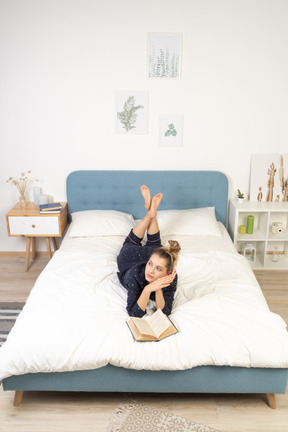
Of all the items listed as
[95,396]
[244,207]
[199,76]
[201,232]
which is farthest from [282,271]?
[95,396]

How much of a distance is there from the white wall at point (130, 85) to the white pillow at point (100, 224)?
1.51 ft

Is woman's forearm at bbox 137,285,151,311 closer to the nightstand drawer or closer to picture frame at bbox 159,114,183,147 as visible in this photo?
the nightstand drawer

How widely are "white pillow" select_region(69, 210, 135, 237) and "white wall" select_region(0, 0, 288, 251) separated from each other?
46cm

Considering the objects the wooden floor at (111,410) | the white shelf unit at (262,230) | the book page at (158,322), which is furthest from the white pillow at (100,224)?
the wooden floor at (111,410)

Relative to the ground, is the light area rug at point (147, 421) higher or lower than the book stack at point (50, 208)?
lower

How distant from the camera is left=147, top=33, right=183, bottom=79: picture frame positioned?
3.33 m

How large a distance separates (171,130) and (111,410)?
92.4 inches

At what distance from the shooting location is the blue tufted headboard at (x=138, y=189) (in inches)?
142

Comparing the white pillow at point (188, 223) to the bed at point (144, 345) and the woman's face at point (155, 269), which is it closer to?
the bed at point (144, 345)

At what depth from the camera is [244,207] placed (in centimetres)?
353

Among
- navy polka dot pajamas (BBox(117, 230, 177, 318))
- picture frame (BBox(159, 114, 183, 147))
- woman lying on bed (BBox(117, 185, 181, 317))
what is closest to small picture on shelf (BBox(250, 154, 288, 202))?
picture frame (BBox(159, 114, 183, 147))

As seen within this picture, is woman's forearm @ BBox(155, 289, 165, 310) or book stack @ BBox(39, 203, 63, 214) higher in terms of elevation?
book stack @ BBox(39, 203, 63, 214)

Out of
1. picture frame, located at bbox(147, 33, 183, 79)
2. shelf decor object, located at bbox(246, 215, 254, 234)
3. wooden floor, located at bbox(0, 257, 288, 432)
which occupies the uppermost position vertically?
picture frame, located at bbox(147, 33, 183, 79)

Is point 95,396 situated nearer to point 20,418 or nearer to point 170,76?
point 20,418
